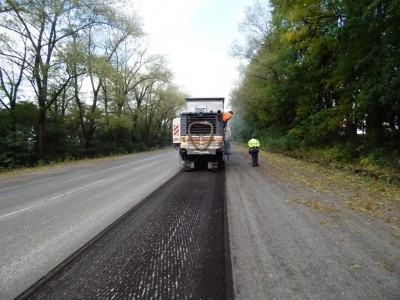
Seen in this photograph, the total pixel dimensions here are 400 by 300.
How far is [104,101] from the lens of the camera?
3284cm

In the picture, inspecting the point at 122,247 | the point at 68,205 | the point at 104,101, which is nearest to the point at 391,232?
the point at 122,247

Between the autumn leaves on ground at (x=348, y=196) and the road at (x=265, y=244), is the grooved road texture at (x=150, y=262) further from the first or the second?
the autumn leaves on ground at (x=348, y=196)

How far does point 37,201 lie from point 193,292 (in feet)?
20.7

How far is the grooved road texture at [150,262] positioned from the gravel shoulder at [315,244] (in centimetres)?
36

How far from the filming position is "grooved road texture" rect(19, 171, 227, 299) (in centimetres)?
296

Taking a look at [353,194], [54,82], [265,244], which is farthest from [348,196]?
[54,82]

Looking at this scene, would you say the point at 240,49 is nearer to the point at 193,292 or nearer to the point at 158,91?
the point at 158,91

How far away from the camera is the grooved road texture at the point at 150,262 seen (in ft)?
9.71

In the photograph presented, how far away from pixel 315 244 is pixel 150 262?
2543 mm

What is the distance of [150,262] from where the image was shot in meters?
3.64

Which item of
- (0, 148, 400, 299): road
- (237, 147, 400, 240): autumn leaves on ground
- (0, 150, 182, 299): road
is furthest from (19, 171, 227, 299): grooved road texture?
(237, 147, 400, 240): autumn leaves on ground

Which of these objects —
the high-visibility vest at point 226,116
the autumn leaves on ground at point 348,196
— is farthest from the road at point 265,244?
the high-visibility vest at point 226,116

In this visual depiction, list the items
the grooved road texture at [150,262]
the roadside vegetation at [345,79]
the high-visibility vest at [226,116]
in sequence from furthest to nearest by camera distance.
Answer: the high-visibility vest at [226,116] → the roadside vegetation at [345,79] → the grooved road texture at [150,262]

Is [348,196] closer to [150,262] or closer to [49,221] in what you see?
[150,262]
